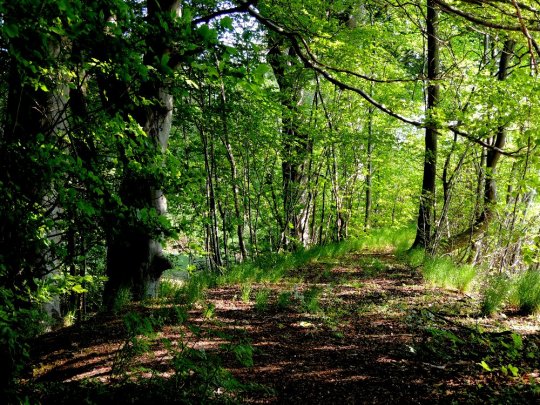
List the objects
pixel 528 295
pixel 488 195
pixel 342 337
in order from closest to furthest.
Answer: pixel 342 337, pixel 528 295, pixel 488 195

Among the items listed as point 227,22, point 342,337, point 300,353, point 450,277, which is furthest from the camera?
point 450,277

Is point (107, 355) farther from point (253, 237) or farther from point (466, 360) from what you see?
point (253, 237)

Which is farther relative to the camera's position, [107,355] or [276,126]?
[276,126]

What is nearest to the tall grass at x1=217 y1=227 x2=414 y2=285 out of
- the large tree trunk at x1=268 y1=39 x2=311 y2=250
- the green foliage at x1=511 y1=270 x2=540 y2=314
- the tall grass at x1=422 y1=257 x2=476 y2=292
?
the large tree trunk at x1=268 y1=39 x2=311 y2=250

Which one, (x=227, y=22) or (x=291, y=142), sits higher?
(x=291, y=142)

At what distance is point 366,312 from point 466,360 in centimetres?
157

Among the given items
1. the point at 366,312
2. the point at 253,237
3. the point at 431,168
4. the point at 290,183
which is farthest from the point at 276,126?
the point at 366,312

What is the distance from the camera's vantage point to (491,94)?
18.0 feet

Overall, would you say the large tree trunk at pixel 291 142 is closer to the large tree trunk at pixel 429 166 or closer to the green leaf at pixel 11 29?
the large tree trunk at pixel 429 166

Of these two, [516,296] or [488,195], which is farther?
[488,195]

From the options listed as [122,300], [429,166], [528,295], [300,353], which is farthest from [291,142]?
[300,353]

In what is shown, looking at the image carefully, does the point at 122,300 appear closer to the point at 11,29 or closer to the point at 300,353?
the point at 300,353

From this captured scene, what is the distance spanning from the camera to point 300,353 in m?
3.33

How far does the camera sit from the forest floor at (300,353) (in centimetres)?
223
